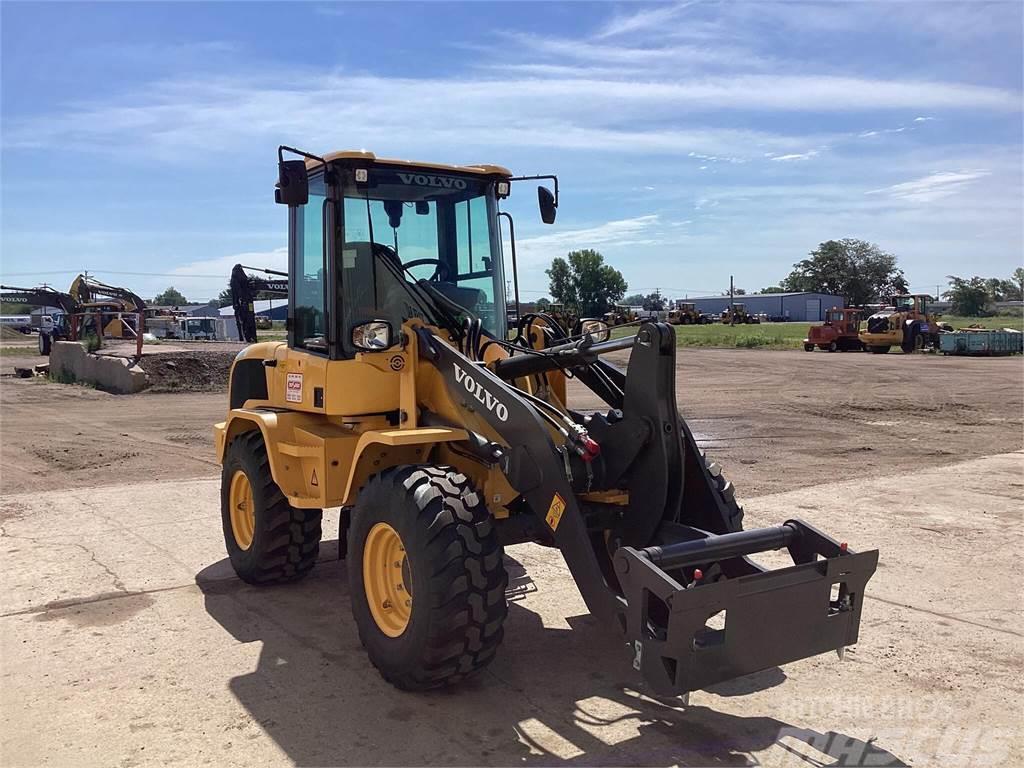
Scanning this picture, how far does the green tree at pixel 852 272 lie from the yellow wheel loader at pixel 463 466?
337 feet

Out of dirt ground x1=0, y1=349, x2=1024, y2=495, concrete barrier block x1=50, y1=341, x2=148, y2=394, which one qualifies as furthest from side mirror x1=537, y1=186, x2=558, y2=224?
concrete barrier block x1=50, y1=341, x2=148, y2=394

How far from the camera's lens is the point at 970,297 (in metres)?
96.9

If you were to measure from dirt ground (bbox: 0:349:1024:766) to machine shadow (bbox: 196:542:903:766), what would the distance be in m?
0.01

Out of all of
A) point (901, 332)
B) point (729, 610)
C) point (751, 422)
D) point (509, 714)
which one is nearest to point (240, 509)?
point (509, 714)

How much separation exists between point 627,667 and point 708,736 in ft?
2.99

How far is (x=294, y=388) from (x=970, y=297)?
10438cm

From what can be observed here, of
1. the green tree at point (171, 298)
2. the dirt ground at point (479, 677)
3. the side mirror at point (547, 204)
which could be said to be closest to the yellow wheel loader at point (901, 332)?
the dirt ground at point (479, 677)

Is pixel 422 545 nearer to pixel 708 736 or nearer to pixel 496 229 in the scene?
pixel 708 736

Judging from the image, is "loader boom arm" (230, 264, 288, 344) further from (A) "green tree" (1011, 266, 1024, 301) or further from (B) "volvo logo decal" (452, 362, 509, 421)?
(A) "green tree" (1011, 266, 1024, 301)

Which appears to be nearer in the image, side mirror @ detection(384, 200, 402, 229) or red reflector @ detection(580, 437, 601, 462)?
red reflector @ detection(580, 437, 601, 462)

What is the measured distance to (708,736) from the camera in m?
4.09

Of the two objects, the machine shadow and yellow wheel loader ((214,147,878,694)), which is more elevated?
yellow wheel loader ((214,147,878,694))

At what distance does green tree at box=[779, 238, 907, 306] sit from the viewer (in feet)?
339

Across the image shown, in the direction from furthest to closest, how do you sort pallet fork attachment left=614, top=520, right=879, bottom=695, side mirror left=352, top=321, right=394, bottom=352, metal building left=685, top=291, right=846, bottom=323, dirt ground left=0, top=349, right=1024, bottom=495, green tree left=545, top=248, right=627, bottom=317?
metal building left=685, top=291, right=846, bottom=323, green tree left=545, top=248, right=627, bottom=317, dirt ground left=0, top=349, right=1024, bottom=495, side mirror left=352, top=321, right=394, bottom=352, pallet fork attachment left=614, top=520, right=879, bottom=695
